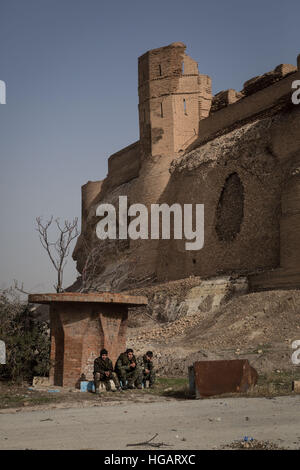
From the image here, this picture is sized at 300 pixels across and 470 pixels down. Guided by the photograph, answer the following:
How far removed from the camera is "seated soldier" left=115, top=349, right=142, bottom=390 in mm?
11047

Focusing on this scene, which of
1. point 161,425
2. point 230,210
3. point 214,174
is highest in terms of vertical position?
point 214,174

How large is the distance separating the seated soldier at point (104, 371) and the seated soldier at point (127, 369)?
0.21 metres

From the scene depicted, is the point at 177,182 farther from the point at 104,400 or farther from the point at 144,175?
the point at 104,400

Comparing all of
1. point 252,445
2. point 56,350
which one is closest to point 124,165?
point 56,350

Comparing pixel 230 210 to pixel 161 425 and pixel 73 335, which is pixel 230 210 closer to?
pixel 73 335

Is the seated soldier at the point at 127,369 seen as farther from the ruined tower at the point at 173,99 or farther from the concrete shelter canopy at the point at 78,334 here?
the ruined tower at the point at 173,99

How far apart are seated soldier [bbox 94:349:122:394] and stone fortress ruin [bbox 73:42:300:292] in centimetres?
934

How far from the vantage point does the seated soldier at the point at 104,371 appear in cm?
1070

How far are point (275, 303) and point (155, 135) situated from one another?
49.0 ft

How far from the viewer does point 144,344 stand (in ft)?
63.1

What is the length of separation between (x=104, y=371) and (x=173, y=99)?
72.9ft

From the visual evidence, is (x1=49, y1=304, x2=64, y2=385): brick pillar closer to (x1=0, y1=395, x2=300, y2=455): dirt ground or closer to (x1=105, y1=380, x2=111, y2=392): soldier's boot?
(x1=105, y1=380, x2=111, y2=392): soldier's boot

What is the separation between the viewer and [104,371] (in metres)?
10.8
